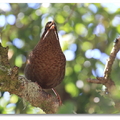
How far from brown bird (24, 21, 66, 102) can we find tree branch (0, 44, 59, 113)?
0.26 feet

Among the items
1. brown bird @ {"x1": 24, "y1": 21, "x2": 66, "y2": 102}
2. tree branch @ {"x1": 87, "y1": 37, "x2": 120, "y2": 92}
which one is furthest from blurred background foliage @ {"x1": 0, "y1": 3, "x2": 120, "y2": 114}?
brown bird @ {"x1": 24, "y1": 21, "x2": 66, "y2": 102}

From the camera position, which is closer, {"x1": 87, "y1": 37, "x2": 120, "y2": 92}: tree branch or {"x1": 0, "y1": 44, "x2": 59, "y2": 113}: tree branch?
{"x1": 0, "y1": 44, "x2": 59, "y2": 113}: tree branch

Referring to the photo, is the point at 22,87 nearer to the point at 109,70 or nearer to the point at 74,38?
the point at 109,70

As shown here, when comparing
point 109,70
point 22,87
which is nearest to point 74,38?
point 109,70

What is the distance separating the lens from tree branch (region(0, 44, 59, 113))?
5.54ft

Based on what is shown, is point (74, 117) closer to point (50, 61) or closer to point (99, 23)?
point (50, 61)

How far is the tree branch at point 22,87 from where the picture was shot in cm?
169

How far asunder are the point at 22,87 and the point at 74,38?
2.35 ft

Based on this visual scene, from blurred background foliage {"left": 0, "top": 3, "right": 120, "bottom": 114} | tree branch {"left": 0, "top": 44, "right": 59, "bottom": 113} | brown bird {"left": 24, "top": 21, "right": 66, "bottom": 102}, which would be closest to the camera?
tree branch {"left": 0, "top": 44, "right": 59, "bottom": 113}

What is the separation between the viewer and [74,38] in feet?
7.42

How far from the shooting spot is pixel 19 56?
7.64 ft

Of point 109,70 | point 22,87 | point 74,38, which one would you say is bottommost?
point 22,87

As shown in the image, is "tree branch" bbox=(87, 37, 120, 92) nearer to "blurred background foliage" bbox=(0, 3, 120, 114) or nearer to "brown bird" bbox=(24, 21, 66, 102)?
"blurred background foliage" bbox=(0, 3, 120, 114)

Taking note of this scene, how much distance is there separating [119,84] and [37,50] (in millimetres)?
575
